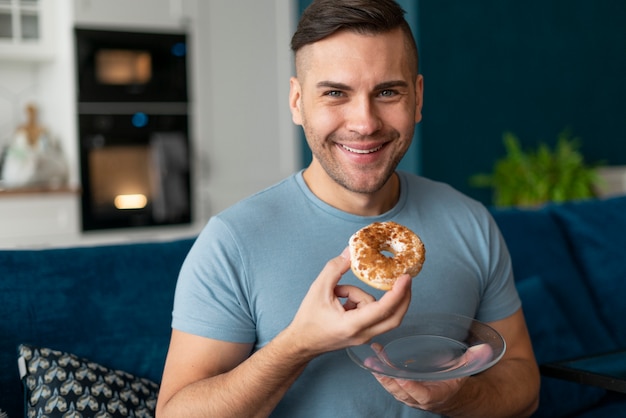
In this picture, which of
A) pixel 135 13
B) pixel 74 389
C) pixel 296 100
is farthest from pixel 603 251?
pixel 135 13

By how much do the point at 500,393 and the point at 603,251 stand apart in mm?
1266

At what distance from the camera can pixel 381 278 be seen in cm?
113

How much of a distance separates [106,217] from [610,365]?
3434mm

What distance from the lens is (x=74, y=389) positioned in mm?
1446

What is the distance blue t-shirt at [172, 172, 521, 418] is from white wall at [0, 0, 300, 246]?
10.3 feet

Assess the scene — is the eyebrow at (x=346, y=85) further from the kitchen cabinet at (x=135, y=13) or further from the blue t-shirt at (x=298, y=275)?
the kitchen cabinet at (x=135, y=13)

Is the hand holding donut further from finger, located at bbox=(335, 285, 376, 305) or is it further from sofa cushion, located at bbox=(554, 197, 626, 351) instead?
sofa cushion, located at bbox=(554, 197, 626, 351)

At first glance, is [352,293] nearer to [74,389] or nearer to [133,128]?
[74,389]

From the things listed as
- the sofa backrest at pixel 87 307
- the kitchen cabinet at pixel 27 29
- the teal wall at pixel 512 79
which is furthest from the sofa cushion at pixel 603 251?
the kitchen cabinet at pixel 27 29

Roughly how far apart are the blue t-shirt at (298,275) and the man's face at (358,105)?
0.37ft

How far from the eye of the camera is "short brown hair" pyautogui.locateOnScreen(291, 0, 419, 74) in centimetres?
135

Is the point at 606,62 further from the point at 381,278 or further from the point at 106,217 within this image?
the point at 381,278

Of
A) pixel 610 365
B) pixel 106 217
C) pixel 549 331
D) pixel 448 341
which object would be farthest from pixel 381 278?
pixel 106 217

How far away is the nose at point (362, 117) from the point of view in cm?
134
